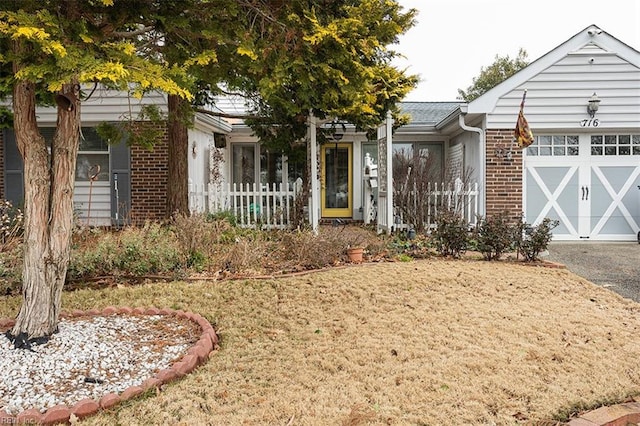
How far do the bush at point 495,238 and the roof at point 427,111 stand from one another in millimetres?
6189

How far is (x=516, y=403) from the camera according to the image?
289cm

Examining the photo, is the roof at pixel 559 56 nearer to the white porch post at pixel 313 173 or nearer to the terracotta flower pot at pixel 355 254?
the white porch post at pixel 313 173

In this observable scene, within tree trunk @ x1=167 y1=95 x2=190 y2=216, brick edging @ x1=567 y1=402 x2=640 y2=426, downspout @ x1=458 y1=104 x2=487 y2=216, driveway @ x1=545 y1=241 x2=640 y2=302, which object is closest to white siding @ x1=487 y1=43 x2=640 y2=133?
downspout @ x1=458 y1=104 x2=487 y2=216

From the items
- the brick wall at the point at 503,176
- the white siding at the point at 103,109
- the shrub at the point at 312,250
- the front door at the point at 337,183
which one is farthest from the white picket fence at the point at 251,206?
the brick wall at the point at 503,176

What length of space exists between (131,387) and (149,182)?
7888mm

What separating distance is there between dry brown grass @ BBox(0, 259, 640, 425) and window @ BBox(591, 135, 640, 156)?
5377 millimetres

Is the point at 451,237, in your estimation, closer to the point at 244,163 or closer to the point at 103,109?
the point at 103,109

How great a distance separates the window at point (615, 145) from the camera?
33.4 feet

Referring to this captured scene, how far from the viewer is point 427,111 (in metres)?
15.3

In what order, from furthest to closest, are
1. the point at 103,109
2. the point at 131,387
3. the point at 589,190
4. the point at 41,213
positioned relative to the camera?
the point at 103,109
the point at 589,190
the point at 41,213
the point at 131,387

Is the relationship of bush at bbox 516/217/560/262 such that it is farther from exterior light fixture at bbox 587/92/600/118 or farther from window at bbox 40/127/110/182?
window at bbox 40/127/110/182

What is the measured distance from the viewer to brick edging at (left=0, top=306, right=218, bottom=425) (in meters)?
2.68

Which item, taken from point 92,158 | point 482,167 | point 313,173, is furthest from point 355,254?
point 92,158

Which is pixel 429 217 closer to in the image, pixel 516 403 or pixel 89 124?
pixel 516 403
